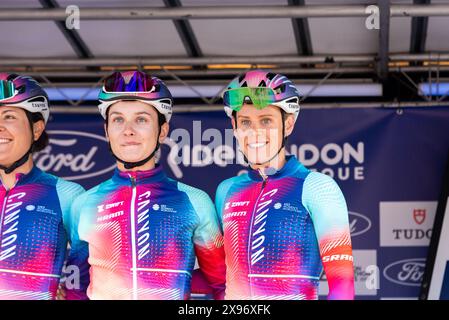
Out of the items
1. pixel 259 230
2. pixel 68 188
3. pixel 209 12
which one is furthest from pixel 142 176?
pixel 209 12

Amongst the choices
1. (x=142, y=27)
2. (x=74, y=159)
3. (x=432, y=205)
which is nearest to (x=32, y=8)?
(x=142, y=27)

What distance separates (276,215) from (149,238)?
2.47ft

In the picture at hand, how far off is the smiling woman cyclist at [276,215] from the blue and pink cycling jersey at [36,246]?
95 cm

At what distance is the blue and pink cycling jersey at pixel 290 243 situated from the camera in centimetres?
639

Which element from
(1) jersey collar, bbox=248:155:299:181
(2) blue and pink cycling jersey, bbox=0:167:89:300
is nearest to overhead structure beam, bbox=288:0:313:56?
(1) jersey collar, bbox=248:155:299:181

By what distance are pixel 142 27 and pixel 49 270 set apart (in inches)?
106

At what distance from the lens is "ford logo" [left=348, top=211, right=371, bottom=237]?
9312 mm

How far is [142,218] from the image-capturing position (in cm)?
661

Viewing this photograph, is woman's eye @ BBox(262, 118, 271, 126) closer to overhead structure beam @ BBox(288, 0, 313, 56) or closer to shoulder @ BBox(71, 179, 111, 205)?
shoulder @ BBox(71, 179, 111, 205)

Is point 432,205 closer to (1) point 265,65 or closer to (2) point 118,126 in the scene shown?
(1) point 265,65

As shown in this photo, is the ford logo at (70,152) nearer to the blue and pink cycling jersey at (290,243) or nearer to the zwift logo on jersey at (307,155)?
the zwift logo on jersey at (307,155)

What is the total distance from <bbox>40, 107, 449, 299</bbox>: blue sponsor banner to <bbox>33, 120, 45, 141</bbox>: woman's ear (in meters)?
2.25
